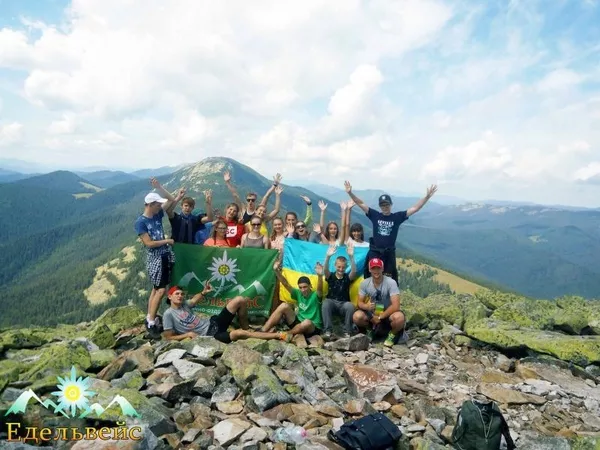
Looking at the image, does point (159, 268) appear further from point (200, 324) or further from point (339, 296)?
point (339, 296)

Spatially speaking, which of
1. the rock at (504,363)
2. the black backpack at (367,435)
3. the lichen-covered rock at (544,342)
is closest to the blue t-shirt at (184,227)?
the black backpack at (367,435)

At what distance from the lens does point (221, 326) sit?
1104 cm

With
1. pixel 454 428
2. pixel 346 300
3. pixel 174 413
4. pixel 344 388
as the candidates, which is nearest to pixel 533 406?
pixel 454 428

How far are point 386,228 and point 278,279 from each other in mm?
3801

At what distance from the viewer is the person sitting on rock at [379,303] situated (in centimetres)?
1116

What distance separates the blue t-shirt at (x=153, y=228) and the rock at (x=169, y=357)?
2992 millimetres

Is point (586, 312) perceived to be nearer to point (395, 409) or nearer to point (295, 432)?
point (395, 409)

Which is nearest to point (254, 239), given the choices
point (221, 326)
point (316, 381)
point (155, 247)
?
point (221, 326)

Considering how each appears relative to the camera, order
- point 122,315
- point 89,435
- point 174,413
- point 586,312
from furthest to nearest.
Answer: point 586,312
point 122,315
point 174,413
point 89,435

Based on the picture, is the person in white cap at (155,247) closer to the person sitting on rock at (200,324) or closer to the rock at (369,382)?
the person sitting on rock at (200,324)

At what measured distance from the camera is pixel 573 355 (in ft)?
35.2

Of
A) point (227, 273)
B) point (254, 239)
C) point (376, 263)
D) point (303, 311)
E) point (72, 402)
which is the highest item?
point (254, 239)

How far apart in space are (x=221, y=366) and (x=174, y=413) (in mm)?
1895

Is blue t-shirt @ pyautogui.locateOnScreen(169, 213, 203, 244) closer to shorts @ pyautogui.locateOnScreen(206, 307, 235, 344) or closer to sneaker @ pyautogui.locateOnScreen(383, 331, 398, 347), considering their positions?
shorts @ pyautogui.locateOnScreen(206, 307, 235, 344)
